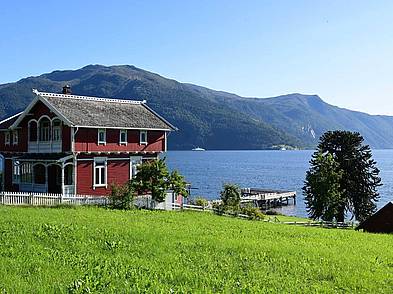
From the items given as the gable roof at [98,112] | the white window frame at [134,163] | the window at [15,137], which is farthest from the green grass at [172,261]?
the window at [15,137]

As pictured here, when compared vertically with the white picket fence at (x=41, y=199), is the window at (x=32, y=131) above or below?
above

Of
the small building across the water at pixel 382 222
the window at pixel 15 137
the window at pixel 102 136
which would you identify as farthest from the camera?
the window at pixel 15 137

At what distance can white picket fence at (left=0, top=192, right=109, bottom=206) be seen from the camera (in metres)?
35.3

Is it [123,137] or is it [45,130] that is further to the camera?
[123,137]

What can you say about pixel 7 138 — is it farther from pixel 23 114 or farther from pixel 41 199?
pixel 41 199

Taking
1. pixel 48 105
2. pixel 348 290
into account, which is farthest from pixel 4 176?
pixel 348 290

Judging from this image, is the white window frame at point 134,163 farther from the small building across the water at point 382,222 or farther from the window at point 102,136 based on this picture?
the small building across the water at point 382,222

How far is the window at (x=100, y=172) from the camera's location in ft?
143

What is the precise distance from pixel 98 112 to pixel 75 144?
15.6 ft

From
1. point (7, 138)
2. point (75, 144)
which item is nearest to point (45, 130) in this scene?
point (75, 144)

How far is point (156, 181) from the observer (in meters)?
41.3

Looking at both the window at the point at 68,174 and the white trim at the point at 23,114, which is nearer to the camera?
the window at the point at 68,174

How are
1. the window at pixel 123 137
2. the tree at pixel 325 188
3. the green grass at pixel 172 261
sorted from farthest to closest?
the tree at pixel 325 188 < the window at pixel 123 137 < the green grass at pixel 172 261

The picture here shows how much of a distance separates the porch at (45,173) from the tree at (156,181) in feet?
19.3
